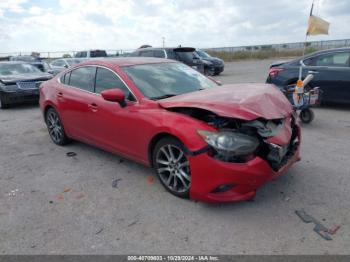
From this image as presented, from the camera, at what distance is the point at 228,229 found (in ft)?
10.4

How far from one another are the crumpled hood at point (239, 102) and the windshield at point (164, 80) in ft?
1.06

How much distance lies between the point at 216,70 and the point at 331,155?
15.1m

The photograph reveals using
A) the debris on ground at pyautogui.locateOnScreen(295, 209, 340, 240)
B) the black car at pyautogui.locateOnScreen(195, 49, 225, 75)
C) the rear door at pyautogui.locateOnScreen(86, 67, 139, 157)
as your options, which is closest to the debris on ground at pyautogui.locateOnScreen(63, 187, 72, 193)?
the rear door at pyautogui.locateOnScreen(86, 67, 139, 157)

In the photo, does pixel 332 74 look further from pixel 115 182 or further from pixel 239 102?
pixel 115 182

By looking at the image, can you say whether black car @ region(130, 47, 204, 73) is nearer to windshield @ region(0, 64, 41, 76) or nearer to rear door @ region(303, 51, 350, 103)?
windshield @ region(0, 64, 41, 76)

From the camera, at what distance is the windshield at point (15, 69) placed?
1113cm

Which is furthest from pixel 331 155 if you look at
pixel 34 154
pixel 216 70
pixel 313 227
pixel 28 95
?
pixel 216 70

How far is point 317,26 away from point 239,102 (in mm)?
6718

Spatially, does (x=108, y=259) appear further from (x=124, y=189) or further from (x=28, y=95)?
(x=28, y=95)

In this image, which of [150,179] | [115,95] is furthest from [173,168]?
[115,95]

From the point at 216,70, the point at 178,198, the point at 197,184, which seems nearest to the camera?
the point at 197,184

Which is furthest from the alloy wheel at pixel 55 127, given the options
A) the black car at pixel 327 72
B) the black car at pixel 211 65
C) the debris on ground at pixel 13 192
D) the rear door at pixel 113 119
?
the black car at pixel 211 65

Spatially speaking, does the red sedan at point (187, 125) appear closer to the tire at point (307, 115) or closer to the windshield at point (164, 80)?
the windshield at point (164, 80)

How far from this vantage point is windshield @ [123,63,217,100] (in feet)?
14.1
